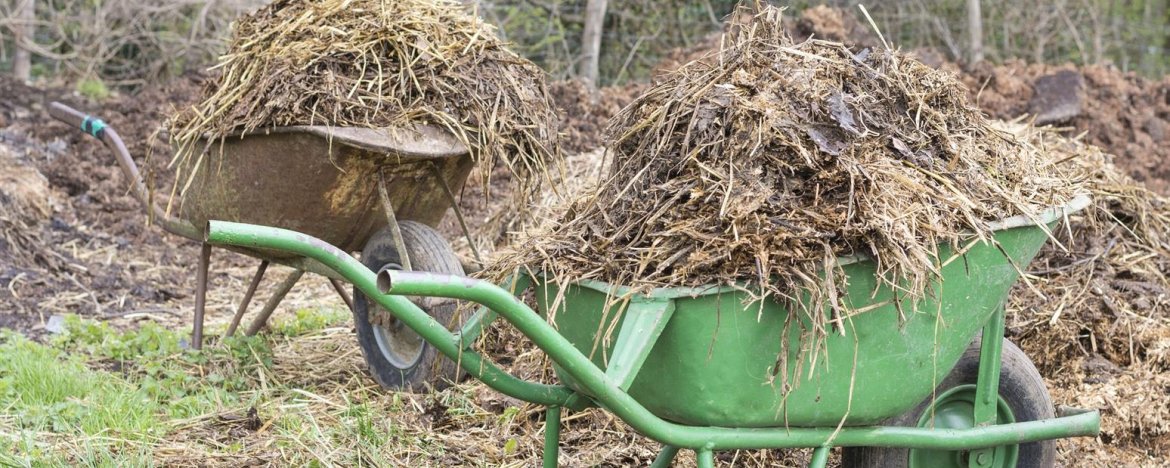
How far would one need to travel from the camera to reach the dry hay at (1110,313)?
3514mm

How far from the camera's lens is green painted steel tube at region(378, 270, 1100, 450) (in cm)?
205

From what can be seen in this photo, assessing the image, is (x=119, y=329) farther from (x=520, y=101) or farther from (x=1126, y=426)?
(x=1126, y=426)

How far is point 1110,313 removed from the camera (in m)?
3.96

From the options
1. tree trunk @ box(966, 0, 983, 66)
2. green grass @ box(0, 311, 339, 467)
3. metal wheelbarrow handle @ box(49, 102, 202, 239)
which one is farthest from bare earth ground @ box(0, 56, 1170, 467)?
tree trunk @ box(966, 0, 983, 66)

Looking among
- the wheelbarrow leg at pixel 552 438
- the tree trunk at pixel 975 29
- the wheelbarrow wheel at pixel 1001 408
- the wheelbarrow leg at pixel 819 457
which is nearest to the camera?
the wheelbarrow leg at pixel 819 457

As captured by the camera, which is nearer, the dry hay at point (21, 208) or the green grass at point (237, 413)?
the green grass at point (237, 413)

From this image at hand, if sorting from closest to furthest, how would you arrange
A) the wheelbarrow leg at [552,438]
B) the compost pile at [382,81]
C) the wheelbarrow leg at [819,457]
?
1. the wheelbarrow leg at [819,457]
2. the wheelbarrow leg at [552,438]
3. the compost pile at [382,81]

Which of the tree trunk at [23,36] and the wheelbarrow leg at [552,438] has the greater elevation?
the tree trunk at [23,36]

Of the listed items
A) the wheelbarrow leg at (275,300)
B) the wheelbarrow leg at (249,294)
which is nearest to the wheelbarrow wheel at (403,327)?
the wheelbarrow leg at (275,300)

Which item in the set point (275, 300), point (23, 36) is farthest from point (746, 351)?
point (23, 36)

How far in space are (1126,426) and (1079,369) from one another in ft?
1.17

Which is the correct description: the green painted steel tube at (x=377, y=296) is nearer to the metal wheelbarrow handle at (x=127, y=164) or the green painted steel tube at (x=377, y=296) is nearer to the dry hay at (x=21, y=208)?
the metal wheelbarrow handle at (x=127, y=164)

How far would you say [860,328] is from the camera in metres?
→ 2.36

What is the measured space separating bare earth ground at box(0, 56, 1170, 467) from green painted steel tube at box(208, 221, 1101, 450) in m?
0.68
